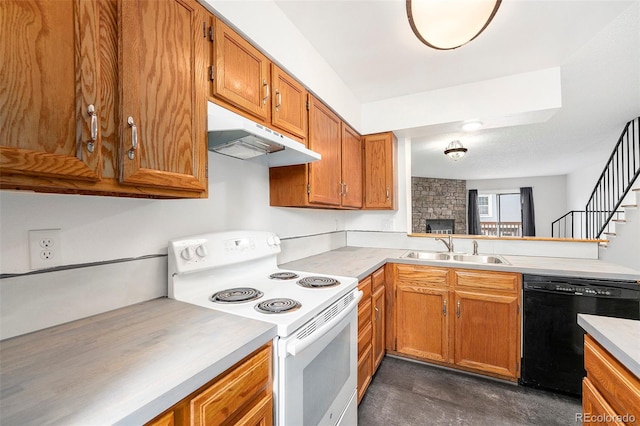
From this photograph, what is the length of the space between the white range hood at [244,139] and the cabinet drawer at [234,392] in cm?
84

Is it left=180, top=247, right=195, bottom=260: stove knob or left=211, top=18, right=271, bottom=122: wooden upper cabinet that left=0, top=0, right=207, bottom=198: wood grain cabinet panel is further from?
left=180, top=247, right=195, bottom=260: stove knob

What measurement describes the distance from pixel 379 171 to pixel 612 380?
7.14 feet

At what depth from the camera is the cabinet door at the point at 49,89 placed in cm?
58

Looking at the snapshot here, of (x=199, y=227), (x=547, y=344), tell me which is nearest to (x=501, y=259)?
(x=547, y=344)

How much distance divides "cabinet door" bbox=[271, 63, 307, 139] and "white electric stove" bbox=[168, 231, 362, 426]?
0.68m

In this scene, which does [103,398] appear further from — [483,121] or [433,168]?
[433,168]

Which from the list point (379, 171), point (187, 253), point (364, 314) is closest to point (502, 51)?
point (379, 171)

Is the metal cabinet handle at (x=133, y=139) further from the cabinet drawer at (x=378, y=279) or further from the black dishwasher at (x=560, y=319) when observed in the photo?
the black dishwasher at (x=560, y=319)

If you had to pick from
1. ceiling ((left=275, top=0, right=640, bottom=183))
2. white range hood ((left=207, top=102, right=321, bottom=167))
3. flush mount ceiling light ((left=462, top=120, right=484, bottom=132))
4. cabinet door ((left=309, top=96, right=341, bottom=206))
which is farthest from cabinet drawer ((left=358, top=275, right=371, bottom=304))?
flush mount ceiling light ((left=462, top=120, right=484, bottom=132))

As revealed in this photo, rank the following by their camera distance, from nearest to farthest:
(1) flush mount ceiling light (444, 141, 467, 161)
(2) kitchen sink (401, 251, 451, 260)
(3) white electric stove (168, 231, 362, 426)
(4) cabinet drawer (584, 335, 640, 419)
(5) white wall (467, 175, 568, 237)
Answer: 1. (4) cabinet drawer (584, 335, 640, 419)
2. (3) white electric stove (168, 231, 362, 426)
3. (2) kitchen sink (401, 251, 451, 260)
4. (1) flush mount ceiling light (444, 141, 467, 161)
5. (5) white wall (467, 175, 568, 237)

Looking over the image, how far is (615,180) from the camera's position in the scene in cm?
449

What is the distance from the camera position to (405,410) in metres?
1.76

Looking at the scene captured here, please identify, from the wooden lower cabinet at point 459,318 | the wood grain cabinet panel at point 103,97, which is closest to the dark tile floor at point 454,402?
the wooden lower cabinet at point 459,318

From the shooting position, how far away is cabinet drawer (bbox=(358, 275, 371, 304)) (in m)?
1.77
